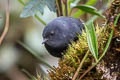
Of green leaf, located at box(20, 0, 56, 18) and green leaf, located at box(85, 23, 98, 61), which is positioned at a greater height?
green leaf, located at box(20, 0, 56, 18)

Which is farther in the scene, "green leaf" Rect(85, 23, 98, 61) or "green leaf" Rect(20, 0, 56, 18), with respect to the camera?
"green leaf" Rect(20, 0, 56, 18)

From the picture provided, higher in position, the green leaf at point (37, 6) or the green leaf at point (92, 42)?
the green leaf at point (37, 6)

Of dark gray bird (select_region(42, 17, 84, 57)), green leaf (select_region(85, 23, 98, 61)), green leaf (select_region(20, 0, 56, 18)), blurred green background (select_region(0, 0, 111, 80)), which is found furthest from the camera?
blurred green background (select_region(0, 0, 111, 80))

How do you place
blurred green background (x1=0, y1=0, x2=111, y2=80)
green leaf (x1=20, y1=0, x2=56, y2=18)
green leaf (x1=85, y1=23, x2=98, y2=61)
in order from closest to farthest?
green leaf (x1=85, y1=23, x2=98, y2=61) → green leaf (x1=20, y1=0, x2=56, y2=18) → blurred green background (x1=0, y1=0, x2=111, y2=80)

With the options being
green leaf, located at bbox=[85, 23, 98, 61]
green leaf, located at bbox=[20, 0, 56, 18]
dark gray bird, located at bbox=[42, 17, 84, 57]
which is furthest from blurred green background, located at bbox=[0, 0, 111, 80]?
green leaf, located at bbox=[85, 23, 98, 61]

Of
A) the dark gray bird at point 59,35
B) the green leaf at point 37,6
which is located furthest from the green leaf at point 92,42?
the green leaf at point 37,6

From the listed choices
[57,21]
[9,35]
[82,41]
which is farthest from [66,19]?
[9,35]

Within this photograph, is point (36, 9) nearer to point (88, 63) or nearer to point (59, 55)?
point (59, 55)

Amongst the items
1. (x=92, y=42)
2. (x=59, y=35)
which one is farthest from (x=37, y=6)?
(x=92, y=42)

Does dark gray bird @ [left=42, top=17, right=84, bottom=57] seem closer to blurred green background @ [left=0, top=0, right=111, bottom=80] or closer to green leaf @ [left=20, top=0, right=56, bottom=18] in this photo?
green leaf @ [left=20, top=0, right=56, bottom=18]

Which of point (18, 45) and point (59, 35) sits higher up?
point (59, 35)

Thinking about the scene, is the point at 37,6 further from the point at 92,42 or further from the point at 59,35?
the point at 92,42

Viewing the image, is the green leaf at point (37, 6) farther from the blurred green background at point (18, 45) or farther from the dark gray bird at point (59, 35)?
the blurred green background at point (18, 45)
